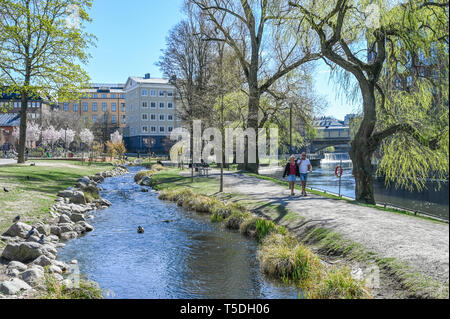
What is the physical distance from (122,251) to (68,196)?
9.03m

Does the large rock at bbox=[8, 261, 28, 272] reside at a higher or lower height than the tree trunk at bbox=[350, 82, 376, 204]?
lower

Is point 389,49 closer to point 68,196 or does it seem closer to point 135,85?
point 68,196

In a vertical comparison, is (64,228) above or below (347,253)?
below

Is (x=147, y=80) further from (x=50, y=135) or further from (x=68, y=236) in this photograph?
(x=68, y=236)

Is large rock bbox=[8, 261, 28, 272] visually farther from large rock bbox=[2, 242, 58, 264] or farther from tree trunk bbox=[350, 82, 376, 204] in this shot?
→ tree trunk bbox=[350, 82, 376, 204]

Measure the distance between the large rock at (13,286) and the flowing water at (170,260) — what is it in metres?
1.39

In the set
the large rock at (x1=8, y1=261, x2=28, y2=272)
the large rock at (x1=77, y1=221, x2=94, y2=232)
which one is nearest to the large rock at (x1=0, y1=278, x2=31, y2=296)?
the large rock at (x1=8, y1=261, x2=28, y2=272)

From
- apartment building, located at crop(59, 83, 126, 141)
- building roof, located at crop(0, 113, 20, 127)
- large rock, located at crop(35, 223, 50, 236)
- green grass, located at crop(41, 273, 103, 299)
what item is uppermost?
apartment building, located at crop(59, 83, 126, 141)

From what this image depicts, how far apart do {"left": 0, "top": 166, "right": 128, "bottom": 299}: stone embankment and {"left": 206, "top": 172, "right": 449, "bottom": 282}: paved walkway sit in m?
6.15

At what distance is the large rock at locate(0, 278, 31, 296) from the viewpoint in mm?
6522

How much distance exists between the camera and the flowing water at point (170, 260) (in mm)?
7582

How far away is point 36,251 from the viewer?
8.98 meters

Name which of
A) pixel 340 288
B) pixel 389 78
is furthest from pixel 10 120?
pixel 340 288

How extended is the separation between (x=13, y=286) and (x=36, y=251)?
7.87 ft
